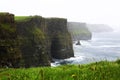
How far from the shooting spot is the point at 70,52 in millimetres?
110812

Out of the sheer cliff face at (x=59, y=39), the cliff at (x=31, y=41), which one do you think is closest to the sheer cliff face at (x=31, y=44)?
the cliff at (x=31, y=41)

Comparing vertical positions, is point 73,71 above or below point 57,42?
above

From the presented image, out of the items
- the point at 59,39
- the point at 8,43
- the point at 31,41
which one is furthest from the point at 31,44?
the point at 59,39

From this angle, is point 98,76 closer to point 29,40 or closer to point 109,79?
point 109,79

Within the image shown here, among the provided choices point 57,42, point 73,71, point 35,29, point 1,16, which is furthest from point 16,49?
point 73,71

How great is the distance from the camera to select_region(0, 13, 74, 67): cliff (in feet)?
205

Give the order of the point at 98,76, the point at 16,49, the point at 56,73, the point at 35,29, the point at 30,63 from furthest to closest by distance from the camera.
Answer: the point at 35,29, the point at 30,63, the point at 16,49, the point at 56,73, the point at 98,76

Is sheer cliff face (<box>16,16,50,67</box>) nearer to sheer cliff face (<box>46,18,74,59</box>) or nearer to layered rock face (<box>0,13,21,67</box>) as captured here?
layered rock face (<box>0,13,21,67</box>)

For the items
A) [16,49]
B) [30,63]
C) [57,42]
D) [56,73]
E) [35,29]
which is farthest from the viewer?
[57,42]

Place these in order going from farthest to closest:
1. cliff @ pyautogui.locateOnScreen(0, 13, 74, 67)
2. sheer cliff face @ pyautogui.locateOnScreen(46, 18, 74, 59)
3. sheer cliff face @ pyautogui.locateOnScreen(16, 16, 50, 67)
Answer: sheer cliff face @ pyautogui.locateOnScreen(46, 18, 74, 59), sheer cliff face @ pyautogui.locateOnScreen(16, 16, 50, 67), cliff @ pyautogui.locateOnScreen(0, 13, 74, 67)

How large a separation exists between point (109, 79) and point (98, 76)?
1.15 feet

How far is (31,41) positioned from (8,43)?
19.2 meters

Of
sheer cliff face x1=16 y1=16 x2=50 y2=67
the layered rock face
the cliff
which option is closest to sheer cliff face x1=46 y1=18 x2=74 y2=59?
the cliff

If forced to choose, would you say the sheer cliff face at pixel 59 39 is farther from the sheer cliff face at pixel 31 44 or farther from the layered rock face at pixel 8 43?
the layered rock face at pixel 8 43
